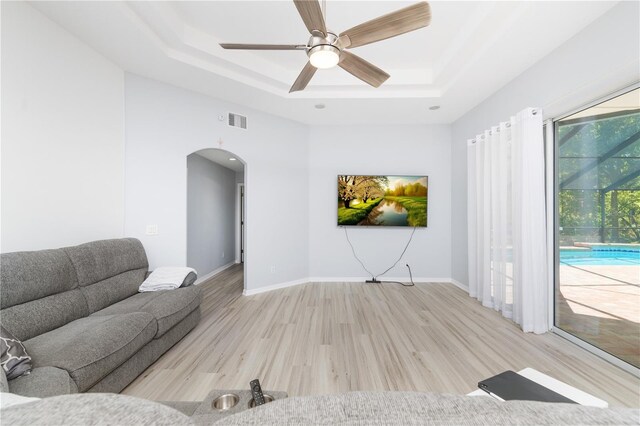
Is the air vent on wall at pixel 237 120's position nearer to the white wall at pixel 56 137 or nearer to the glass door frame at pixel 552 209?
the white wall at pixel 56 137

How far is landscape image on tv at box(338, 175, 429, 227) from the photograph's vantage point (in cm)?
459

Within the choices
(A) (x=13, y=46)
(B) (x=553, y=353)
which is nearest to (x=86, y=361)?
(A) (x=13, y=46)

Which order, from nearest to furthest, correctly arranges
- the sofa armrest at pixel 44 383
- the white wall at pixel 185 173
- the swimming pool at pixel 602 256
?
1. the sofa armrest at pixel 44 383
2. the swimming pool at pixel 602 256
3. the white wall at pixel 185 173

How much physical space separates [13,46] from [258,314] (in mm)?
3214

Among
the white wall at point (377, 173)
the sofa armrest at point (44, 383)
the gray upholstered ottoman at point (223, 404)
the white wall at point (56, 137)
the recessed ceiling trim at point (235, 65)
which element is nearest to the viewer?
the gray upholstered ottoman at point (223, 404)

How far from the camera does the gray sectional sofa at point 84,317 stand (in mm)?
1493

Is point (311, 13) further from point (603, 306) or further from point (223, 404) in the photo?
point (603, 306)

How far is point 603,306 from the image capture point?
251cm

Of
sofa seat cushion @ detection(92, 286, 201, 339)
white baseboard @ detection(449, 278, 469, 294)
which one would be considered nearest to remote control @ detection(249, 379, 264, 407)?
sofa seat cushion @ detection(92, 286, 201, 339)

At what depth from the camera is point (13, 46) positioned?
2039 mm

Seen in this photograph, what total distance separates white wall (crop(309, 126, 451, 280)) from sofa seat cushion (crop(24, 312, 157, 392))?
10.2 ft

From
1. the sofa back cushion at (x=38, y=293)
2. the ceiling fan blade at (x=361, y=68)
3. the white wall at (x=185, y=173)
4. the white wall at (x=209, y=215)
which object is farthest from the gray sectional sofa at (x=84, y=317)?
the ceiling fan blade at (x=361, y=68)

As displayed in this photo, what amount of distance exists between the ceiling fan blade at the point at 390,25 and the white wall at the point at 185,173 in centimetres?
246

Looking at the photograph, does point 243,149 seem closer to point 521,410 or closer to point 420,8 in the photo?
point 420,8
